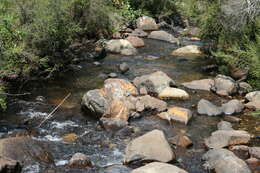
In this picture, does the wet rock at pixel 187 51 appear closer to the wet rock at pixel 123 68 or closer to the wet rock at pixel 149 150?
the wet rock at pixel 123 68

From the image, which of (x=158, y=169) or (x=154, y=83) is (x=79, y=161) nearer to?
(x=158, y=169)

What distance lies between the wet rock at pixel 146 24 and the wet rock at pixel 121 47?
524cm

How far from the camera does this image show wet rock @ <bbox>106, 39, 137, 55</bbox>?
703 inches

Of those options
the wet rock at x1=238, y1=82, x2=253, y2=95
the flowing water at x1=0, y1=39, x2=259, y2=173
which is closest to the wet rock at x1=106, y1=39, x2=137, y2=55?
the flowing water at x1=0, y1=39, x2=259, y2=173

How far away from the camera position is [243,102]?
12555mm

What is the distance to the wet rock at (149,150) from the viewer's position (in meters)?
8.54

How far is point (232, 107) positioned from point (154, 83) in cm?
282

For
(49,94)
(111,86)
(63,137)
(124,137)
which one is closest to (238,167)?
(124,137)

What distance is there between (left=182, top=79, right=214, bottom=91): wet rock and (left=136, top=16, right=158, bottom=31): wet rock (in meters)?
10.1

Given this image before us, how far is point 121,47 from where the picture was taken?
59.4 ft

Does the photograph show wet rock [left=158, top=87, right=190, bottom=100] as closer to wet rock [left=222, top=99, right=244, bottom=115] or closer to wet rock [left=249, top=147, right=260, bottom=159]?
wet rock [left=222, top=99, right=244, bottom=115]

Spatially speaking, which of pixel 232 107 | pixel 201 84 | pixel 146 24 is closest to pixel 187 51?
pixel 201 84

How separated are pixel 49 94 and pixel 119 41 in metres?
6.58

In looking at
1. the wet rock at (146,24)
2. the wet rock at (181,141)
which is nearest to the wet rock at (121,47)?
the wet rock at (146,24)
